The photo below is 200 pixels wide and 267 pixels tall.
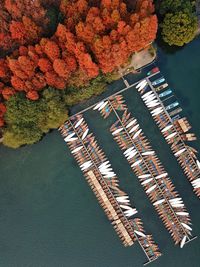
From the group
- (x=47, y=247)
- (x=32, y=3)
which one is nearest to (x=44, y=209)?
(x=47, y=247)

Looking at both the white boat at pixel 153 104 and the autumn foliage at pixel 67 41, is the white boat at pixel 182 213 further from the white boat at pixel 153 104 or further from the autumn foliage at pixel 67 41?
the autumn foliage at pixel 67 41

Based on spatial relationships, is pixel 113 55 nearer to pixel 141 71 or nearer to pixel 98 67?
pixel 98 67

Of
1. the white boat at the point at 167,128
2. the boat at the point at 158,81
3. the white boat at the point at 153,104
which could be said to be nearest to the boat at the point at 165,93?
the white boat at the point at 153,104

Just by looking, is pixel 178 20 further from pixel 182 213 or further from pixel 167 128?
pixel 182 213

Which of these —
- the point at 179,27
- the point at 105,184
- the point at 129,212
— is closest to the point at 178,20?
the point at 179,27

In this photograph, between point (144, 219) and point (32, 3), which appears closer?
point (32, 3)

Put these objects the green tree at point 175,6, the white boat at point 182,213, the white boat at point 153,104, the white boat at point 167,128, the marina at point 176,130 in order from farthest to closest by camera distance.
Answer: the white boat at point 153,104 → the white boat at point 167,128 → the marina at point 176,130 → the white boat at point 182,213 → the green tree at point 175,6
